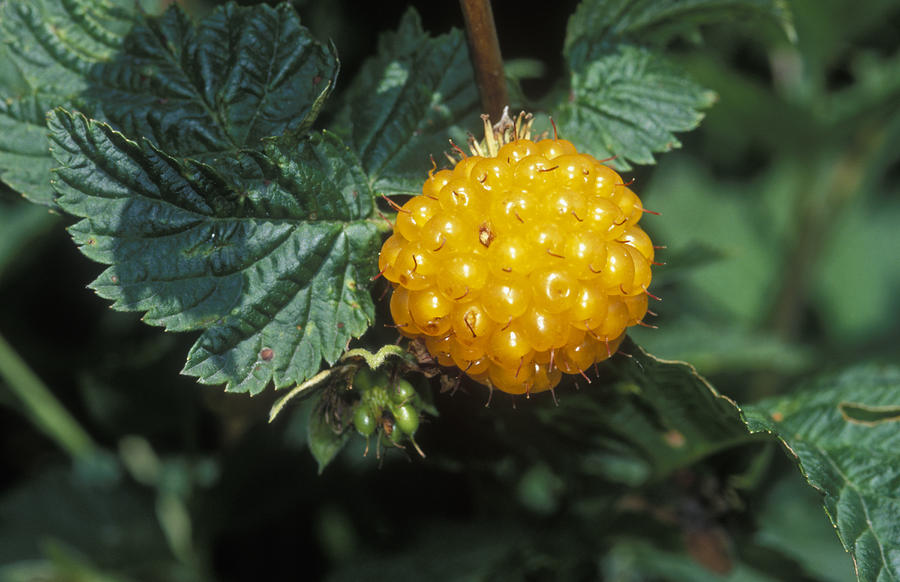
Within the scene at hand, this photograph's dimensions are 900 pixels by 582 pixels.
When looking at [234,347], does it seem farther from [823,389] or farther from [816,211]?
[816,211]

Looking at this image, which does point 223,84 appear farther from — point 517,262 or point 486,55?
point 517,262

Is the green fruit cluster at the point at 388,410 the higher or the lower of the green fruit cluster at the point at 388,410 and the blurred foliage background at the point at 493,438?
the higher

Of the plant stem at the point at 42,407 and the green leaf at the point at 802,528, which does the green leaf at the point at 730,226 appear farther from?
the plant stem at the point at 42,407

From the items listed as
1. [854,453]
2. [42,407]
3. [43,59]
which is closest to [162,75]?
[43,59]

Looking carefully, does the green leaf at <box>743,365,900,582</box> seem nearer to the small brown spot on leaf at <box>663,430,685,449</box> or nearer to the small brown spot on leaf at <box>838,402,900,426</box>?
the small brown spot on leaf at <box>838,402,900,426</box>

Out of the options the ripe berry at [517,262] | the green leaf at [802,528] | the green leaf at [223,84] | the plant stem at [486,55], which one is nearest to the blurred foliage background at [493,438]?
the green leaf at [802,528]

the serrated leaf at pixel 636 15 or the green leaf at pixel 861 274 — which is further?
the green leaf at pixel 861 274

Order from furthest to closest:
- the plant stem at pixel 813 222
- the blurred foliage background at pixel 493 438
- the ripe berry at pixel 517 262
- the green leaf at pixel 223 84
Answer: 1. the plant stem at pixel 813 222
2. the blurred foliage background at pixel 493 438
3. the green leaf at pixel 223 84
4. the ripe berry at pixel 517 262
